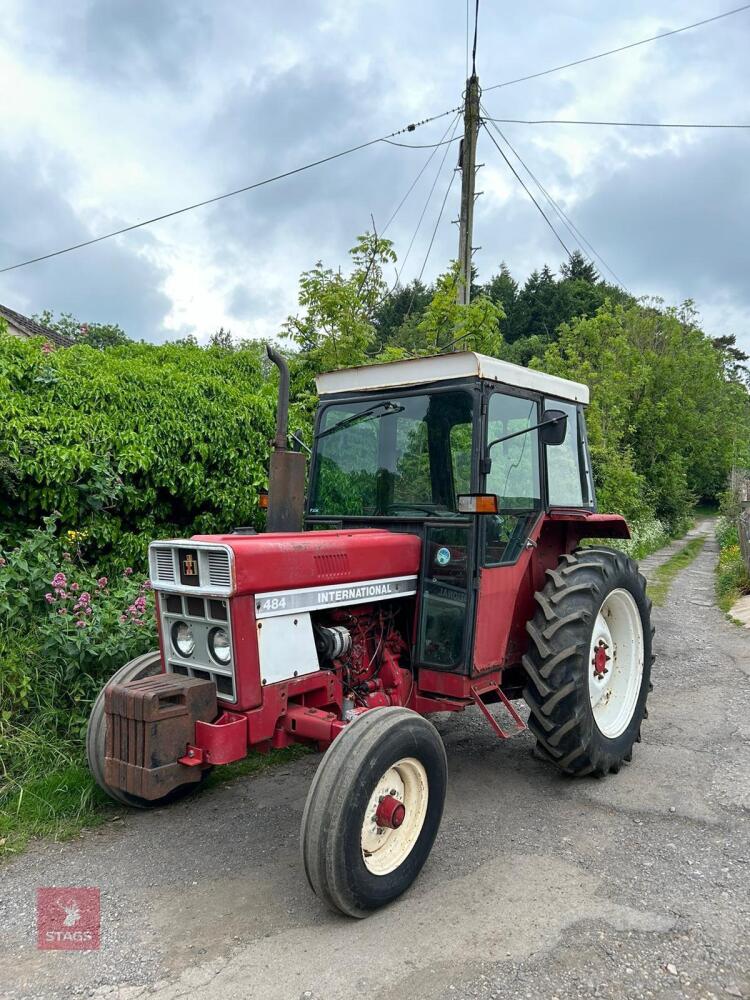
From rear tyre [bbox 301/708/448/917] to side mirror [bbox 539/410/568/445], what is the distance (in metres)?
1.67

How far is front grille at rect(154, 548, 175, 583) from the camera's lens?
342 cm

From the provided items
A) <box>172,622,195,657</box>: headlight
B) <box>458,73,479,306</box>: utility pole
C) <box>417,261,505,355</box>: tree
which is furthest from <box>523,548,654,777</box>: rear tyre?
<box>458,73,479,306</box>: utility pole

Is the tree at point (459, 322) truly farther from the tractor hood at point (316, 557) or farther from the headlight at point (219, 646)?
the headlight at point (219, 646)

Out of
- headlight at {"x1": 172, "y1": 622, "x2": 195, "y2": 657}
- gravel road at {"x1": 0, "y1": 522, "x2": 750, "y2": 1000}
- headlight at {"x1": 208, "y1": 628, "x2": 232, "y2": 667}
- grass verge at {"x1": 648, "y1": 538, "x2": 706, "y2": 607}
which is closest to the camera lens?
gravel road at {"x1": 0, "y1": 522, "x2": 750, "y2": 1000}

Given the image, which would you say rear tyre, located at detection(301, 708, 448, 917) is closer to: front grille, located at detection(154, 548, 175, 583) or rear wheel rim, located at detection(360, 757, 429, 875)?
rear wheel rim, located at detection(360, 757, 429, 875)

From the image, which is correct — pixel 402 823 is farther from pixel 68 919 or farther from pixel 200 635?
pixel 68 919

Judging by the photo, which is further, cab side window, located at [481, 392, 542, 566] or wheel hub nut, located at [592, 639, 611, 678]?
wheel hub nut, located at [592, 639, 611, 678]

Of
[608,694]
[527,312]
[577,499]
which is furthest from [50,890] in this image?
[527,312]

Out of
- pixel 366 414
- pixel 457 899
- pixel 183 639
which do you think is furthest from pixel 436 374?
Answer: pixel 457 899

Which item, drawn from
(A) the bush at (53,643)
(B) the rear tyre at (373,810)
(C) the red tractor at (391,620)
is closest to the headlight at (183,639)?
(C) the red tractor at (391,620)

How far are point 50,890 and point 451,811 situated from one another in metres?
1.98

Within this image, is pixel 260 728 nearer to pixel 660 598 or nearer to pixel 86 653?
pixel 86 653

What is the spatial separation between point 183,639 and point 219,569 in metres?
0.52

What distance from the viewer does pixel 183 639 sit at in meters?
3.47
